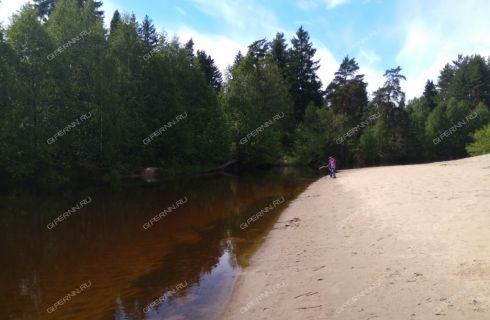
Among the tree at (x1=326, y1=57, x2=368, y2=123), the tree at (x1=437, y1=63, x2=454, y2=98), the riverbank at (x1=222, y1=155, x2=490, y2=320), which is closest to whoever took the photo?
the riverbank at (x1=222, y1=155, x2=490, y2=320)

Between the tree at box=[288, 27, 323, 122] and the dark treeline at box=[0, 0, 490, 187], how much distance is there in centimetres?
24

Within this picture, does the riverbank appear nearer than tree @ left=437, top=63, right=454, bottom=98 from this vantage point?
Yes

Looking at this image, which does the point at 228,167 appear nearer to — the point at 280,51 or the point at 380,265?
the point at 280,51

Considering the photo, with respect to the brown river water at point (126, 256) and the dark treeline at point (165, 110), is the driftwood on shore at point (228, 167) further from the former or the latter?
the brown river water at point (126, 256)

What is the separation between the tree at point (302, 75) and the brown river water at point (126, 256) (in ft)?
199

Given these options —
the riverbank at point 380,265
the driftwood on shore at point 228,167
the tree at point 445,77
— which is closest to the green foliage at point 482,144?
the driftwood on shore at point 228,167

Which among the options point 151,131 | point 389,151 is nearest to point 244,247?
point 151,131

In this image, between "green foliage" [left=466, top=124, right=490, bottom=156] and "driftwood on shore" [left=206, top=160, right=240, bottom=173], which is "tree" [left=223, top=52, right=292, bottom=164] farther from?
"green foliage" [left=466, top=124, right=490, bottom=156]

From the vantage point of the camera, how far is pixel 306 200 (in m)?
21.2

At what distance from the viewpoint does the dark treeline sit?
32219mm

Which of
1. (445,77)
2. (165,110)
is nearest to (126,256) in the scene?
(165,110)

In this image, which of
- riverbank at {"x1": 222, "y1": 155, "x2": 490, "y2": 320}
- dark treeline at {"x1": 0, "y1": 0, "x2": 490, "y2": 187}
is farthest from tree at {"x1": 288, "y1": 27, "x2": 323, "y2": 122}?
riverbank at {"x1": 222, "y1": 155, "x2": 490, "y2": 320}

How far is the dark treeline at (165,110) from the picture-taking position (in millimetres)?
32219

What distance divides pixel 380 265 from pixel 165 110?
142 feet
